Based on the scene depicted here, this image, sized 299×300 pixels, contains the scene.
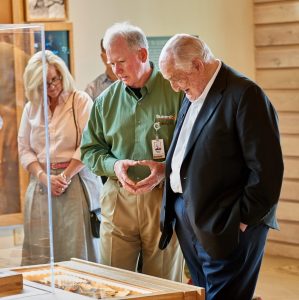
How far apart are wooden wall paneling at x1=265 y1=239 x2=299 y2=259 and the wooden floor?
0.05 meters

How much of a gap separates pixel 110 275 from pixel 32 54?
3.47 feet

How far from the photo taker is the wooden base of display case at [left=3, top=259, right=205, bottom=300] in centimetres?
295

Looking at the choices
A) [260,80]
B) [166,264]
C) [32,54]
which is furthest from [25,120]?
[260,80]

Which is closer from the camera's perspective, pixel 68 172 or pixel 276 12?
pixel 68 172

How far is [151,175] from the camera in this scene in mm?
3439

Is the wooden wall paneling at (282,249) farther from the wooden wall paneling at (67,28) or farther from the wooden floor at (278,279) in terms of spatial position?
the wooden wall paneling at (67,28)

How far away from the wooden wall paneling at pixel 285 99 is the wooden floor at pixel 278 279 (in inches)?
46.6

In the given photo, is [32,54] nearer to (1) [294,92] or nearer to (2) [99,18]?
(2) [99,18]

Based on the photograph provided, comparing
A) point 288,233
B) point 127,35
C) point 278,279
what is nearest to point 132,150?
point 127,35

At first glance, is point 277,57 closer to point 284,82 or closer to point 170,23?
point 284,82

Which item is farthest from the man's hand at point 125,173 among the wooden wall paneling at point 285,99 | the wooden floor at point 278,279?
the wooden wall paneling at point 285,99

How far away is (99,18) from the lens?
5656 mm

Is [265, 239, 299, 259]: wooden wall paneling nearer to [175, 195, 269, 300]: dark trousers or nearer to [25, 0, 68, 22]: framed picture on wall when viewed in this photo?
[25, 0, 68, 22]: framed picture on wall

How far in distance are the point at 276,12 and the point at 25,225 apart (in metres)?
3.99
